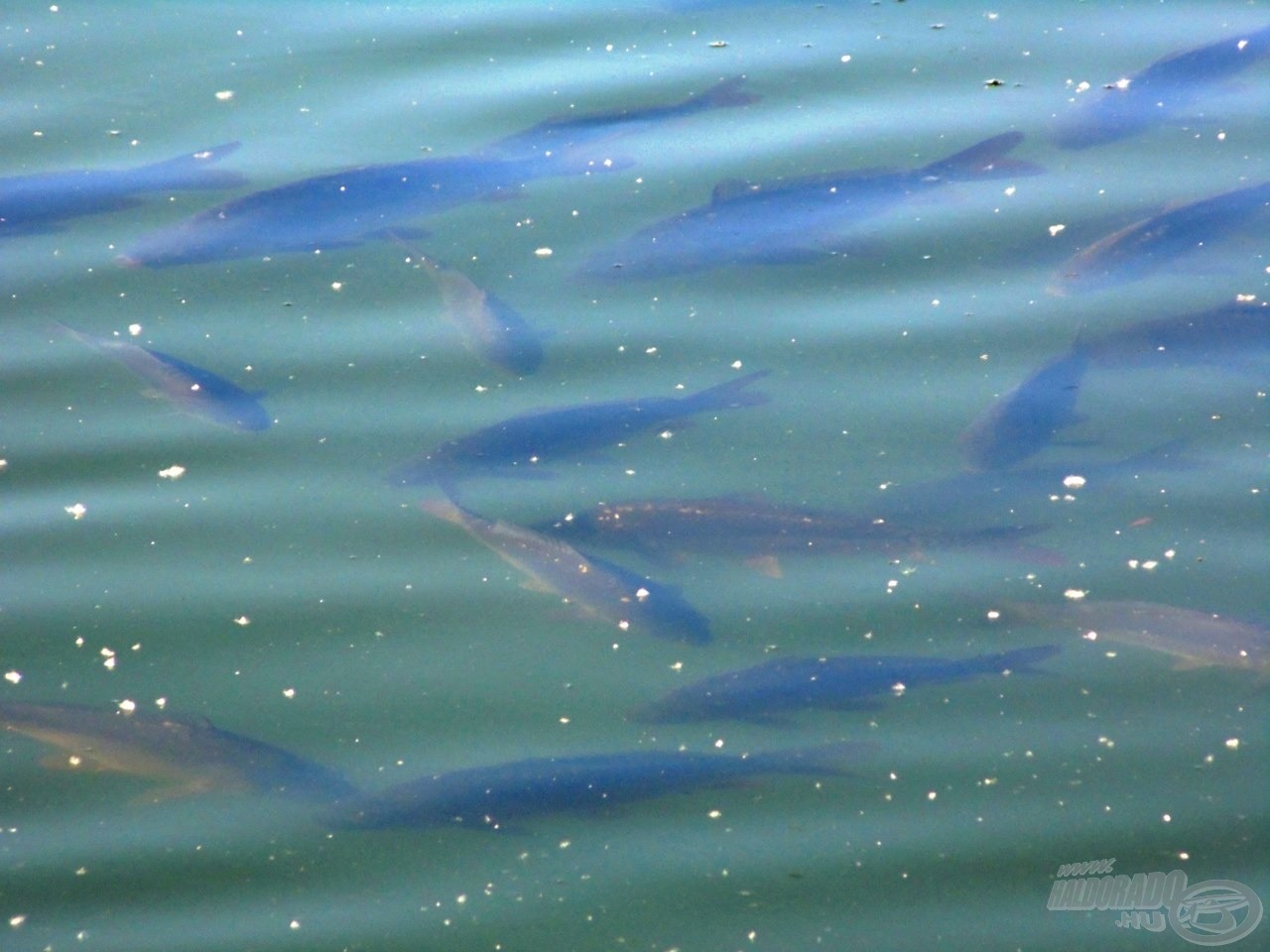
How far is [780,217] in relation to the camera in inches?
181

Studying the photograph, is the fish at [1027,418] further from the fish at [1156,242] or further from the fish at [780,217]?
the fish at [780,217]

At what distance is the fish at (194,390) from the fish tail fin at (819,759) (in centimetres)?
183

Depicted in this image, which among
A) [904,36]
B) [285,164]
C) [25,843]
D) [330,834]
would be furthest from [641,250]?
[25,843]

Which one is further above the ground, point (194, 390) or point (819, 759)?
point (194, 390)

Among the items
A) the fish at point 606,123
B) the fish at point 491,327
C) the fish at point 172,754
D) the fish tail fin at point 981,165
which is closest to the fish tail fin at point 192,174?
the fish at point 606,123

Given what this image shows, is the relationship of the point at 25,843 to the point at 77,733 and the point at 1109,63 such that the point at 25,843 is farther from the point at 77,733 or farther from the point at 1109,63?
the point at 1109,63

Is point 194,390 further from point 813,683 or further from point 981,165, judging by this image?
point 981,165

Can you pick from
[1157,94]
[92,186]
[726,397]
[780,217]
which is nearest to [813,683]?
[726,397]

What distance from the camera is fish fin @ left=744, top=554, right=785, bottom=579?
135 inches

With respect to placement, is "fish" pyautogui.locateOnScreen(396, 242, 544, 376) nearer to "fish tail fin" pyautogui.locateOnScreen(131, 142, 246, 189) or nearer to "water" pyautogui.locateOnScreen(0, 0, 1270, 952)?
"water" pyautogui.locateOnScreen(0, 0, 1270, 952)

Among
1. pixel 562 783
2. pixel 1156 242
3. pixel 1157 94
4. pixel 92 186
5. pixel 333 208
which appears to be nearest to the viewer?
pixel 562 783

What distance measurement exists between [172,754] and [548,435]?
136cm

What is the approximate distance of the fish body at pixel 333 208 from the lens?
4625mm

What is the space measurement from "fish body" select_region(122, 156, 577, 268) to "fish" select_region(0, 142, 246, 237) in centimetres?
31
